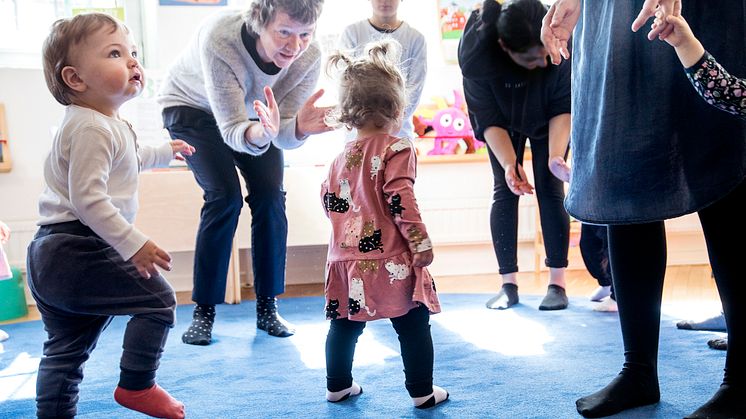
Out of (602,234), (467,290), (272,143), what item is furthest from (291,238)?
(602,234)

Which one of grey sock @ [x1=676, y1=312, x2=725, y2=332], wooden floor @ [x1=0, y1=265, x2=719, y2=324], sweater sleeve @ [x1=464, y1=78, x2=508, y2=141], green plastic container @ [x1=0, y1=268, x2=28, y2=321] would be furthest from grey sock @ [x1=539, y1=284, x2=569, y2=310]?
green plastic container @ [x1=0, y1=268, x2=28, y2=321]

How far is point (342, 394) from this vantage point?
63.3 inches

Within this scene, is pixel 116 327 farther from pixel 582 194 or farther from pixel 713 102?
pixel 713 102

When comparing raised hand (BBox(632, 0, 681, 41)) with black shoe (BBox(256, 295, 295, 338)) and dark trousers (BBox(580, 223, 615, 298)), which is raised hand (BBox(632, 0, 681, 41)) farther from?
black shoe (BBox(256, 295, 295, 338))

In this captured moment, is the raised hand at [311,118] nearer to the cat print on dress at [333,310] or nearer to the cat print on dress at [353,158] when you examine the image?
A: the cat print on dress at [353,158]

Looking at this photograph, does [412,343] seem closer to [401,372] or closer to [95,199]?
[401,372]

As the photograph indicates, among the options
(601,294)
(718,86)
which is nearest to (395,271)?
(718,86)

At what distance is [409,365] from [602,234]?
3.74ft

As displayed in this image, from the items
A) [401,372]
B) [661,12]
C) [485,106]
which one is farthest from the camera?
[485,106]

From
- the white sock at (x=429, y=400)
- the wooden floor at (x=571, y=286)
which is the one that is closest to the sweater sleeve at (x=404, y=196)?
the white sock at (x=429, y=400)

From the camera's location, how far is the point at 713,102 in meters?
1.18

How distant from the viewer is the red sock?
1414mm

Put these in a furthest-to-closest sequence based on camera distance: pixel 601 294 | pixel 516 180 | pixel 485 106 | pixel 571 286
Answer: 1. pixel 571 286
2. pixel 601 294
3. pixel 485 106
4. pixel 516 180

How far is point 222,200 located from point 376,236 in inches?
31.5
